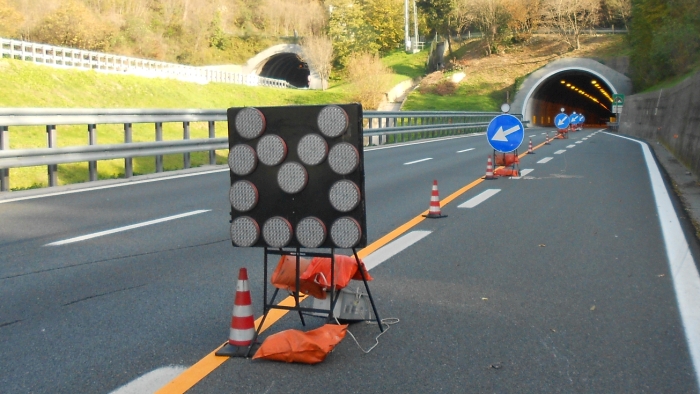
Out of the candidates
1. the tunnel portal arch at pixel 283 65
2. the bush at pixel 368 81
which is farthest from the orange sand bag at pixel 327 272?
the tunnel portal arch at pixel 283 65

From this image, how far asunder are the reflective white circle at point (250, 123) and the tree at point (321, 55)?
8240cm

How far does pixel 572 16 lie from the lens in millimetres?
76750

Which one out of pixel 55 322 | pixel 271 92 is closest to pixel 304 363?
pixel 55 322

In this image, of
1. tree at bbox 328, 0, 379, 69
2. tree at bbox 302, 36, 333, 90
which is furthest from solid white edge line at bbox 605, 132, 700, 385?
tree at bbox 328, 0, 379, 69

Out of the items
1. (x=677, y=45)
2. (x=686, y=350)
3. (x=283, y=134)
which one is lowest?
(x=686, y=350)

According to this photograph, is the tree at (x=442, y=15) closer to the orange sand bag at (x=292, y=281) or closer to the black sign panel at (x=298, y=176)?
the orange sand bag at (x=292, y=281)

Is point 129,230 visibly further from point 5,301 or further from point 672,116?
point 672,116

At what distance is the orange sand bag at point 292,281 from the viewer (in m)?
4.79

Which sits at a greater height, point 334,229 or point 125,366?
point 334,229

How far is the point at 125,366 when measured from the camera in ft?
13.5

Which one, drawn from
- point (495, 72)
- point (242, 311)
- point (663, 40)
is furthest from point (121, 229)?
point (495, 72)

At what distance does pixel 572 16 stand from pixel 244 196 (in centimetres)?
7792

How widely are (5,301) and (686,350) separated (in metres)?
4.62

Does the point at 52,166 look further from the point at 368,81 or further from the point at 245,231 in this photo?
the point at 368,81
